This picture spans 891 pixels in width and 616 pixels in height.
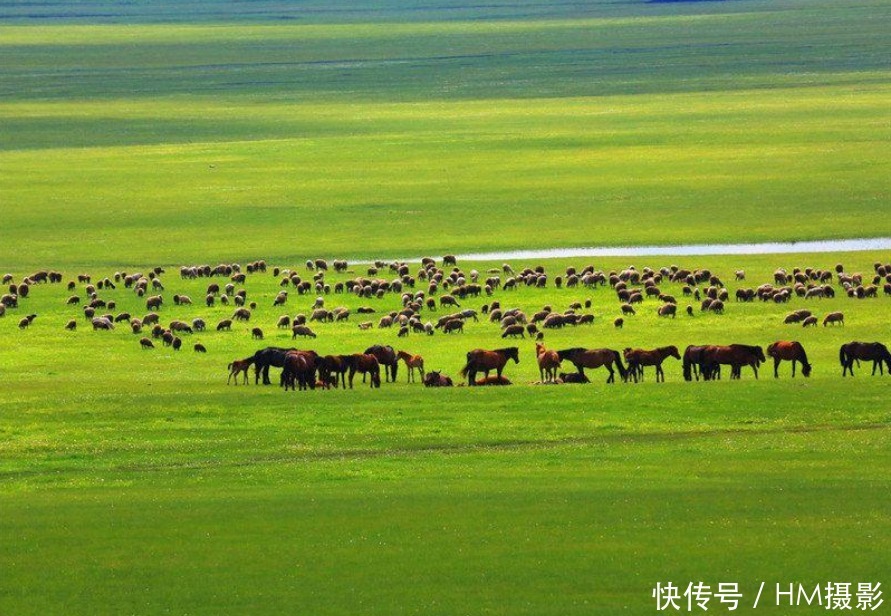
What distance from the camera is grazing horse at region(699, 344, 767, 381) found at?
29.4 metres

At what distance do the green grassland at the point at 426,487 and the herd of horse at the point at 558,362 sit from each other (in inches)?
17.0

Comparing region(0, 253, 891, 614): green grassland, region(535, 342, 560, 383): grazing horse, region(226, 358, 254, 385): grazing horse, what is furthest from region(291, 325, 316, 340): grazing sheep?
region(535, 342, 560, 383): grazing horse

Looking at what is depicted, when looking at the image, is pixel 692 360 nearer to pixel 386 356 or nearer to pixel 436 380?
pixel 436 380

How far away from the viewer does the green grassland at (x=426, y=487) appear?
57.5 ft

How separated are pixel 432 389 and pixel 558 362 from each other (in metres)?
2.52

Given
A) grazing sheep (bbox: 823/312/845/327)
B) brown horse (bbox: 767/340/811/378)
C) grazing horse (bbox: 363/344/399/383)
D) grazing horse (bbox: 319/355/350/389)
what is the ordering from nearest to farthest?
grazing horse (bbox: 319/355/350/389) < brown horse (bbox: 767/340/811/378) < grazing horse (bbox: 363/344/399/383) < grazing sheep (bbox: 823/312/845/327)

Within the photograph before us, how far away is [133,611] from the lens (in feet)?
55.0

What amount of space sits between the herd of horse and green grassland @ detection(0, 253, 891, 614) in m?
0.43

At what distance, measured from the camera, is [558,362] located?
3003 centimetres

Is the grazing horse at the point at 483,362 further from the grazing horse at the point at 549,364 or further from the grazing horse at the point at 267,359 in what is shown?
the grazing horse at the point at 267,359

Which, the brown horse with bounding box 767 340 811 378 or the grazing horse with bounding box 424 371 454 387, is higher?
the brown horse with bounding box 767 340 811 378

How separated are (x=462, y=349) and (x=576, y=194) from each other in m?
31.9

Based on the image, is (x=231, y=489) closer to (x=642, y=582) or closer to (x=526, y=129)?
(x=642, y=582)

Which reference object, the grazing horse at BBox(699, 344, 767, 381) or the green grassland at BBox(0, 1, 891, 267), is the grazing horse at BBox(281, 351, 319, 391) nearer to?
the grazing horse at BBox(699, 344, 767, 381)
